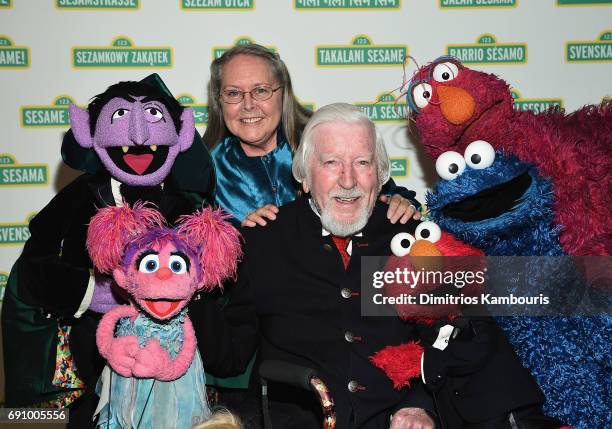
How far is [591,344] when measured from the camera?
6.51 ft

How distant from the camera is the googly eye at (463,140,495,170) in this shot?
1.95m

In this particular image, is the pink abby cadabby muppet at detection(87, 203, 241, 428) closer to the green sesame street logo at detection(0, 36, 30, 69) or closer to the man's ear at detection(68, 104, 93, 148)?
the man's ear at detection(68, 104, 93, 148)

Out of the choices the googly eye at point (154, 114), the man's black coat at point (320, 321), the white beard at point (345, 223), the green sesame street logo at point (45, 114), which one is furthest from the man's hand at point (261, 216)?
the green sesame street logo at point (45, 114)

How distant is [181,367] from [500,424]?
0.97 metres

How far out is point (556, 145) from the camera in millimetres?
1950

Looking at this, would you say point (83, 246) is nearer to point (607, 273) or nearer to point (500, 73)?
point (607, 273)

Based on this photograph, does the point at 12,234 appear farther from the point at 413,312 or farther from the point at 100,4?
the point at 413,312

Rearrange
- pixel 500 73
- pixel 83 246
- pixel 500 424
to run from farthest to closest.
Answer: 1. pixel 500 73
2. pixel 83 246
3. pixel 500 424

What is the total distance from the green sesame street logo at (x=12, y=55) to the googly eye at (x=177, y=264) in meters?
2.04

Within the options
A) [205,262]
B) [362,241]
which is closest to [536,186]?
[362,241]

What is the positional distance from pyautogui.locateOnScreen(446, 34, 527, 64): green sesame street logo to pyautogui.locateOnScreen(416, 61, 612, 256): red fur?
1623 mm

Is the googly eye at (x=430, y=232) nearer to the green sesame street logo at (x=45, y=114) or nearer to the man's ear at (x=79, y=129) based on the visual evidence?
the man's ear at (x=79, y=129)

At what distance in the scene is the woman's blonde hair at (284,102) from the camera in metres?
2.97

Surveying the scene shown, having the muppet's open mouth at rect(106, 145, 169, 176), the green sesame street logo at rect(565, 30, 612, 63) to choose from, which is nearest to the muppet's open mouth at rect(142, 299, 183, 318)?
the muppet's open mouth at rect(106, 145, 169, 176)
